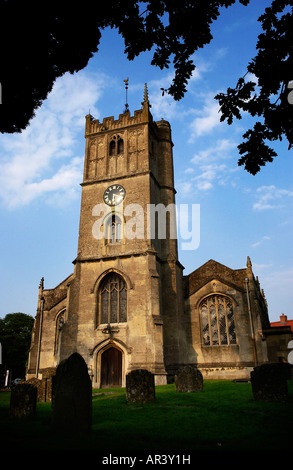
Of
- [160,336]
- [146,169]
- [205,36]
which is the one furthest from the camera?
[146,169]

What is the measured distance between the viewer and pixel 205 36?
5.75 m

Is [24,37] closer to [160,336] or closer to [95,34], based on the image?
[95,34]

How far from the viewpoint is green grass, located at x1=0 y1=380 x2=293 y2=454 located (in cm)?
551

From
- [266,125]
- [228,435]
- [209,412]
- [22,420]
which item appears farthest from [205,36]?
[22,420]

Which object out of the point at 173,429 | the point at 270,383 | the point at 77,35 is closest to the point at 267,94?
the point at 77,35

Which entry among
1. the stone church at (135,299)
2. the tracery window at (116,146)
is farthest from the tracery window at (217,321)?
the tracery window at (116,146)

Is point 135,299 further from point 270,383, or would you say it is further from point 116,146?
point 270,383

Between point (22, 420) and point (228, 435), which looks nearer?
point (228, 435)

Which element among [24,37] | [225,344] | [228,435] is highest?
[24,37]

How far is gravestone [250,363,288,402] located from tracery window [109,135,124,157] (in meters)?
20.1

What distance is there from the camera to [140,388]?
11141mm

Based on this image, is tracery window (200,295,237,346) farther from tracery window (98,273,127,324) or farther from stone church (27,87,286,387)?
tracery window (98,273,127,324)

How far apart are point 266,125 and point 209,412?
650 centimetres

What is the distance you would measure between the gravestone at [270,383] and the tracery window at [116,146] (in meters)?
20.1
